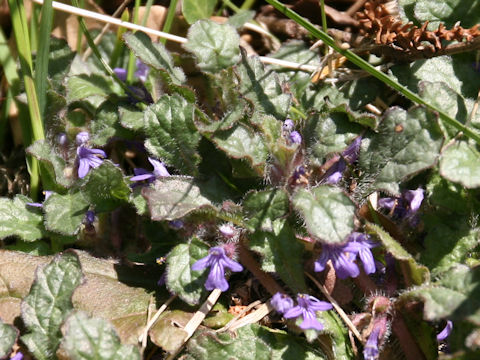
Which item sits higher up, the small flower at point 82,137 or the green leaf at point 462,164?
the green leaf at point 462,164

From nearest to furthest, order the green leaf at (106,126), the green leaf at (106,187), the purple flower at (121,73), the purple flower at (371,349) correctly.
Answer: the purple flower at (371,349)
the green leaf at (106,187)
the green leaf at (106,126)
the purple flower at (121,73)

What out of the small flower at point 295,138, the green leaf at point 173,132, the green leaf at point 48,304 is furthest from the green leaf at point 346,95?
the green leaf at point 48,304

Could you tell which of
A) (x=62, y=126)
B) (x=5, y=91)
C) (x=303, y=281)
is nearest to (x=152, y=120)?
(x=62, y=126)

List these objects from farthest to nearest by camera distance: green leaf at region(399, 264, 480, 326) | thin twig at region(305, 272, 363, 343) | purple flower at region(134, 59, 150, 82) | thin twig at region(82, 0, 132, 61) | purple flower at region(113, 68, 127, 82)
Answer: thin twig at region(82, 0, 132, 61) → purple flower at region(113, 68, 127, 82) → purple flower at region(134, 59, 150, 82) → thin twig at region(305, 272, 363, 343) → green leaf at region(399, 264, 480, 326)

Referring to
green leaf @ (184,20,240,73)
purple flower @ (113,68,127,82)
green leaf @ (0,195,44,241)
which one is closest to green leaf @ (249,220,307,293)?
green leaf @ (184,20,240,73)

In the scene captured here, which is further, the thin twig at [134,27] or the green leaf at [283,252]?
the thin twig at [134,27]

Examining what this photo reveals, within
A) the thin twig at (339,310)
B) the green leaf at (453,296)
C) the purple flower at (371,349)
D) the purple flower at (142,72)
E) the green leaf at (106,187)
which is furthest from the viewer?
the purple flower at (142,72)

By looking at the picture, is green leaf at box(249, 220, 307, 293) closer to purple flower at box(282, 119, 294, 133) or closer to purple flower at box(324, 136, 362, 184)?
purple flower at box(324, 136, 362, 184)

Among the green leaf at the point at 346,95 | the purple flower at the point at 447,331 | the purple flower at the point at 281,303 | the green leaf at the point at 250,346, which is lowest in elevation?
the green leaf at the point at 250,346

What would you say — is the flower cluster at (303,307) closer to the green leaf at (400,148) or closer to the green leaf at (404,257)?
the green leaf at (404,257)
